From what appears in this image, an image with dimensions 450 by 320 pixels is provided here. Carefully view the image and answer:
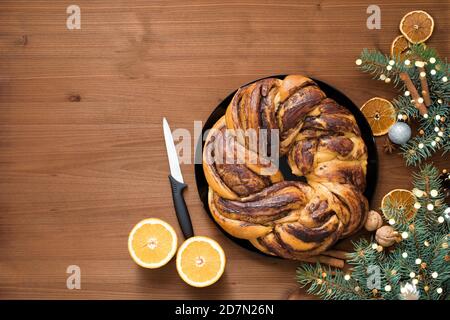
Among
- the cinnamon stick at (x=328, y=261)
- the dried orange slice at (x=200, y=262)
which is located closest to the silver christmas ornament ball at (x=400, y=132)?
the cinnamon stick at (x=328, y=261)

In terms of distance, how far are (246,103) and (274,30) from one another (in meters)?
0.32

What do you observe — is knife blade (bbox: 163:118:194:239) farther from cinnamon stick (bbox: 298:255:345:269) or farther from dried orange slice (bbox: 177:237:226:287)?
cinnamon stick (bbox: 298:255:345:269)

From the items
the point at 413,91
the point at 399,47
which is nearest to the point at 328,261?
the point at 413,91

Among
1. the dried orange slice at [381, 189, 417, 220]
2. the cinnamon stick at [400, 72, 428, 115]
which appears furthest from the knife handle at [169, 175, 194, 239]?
the cinnamon stick at [400, 72, 428, 115]

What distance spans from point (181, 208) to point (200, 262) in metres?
0.17

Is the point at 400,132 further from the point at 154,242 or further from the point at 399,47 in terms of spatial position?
the point at 154,242

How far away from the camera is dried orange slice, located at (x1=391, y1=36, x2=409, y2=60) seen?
1.54 m

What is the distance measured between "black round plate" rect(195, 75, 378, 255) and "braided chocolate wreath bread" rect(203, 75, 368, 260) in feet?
0.25

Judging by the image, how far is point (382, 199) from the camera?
153cm

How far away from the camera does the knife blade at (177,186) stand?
59.7 inches

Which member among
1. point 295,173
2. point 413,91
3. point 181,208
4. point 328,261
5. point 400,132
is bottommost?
point 328,261

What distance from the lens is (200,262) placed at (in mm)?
1450
